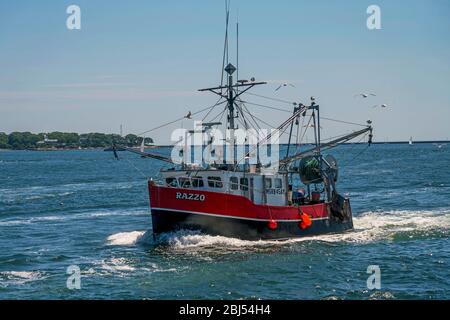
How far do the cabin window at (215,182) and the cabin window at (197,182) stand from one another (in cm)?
42

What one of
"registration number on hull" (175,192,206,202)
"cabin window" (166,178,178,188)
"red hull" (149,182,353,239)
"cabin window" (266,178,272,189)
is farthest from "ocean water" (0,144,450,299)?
"cabin window" (266,178,272,189)

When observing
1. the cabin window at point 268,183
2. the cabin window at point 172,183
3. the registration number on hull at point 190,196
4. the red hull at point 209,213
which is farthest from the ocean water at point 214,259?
the cabin window at point 268,183

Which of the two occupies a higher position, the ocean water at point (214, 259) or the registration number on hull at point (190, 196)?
the registration number on hull at point (190, 196)

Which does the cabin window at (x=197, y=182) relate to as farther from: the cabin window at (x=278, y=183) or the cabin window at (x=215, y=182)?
the cabin window at (x=278, y=183)

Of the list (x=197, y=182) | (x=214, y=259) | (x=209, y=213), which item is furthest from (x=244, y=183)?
(x=214, y=259)

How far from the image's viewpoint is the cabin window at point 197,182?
31.2m

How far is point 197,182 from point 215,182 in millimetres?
965

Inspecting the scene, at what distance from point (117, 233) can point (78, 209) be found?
13.0 m

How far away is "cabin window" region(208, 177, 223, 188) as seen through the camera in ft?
102

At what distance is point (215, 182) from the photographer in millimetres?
31078

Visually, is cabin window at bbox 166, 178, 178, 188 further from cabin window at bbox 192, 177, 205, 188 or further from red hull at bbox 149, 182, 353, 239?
red hull at bbox 149, 182, 353, 239

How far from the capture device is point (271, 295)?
2223 centimetres

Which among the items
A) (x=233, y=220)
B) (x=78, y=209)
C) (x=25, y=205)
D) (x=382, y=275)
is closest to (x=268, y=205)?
(x=233, y=220)

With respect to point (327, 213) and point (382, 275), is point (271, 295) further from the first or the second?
point (327, 213)
